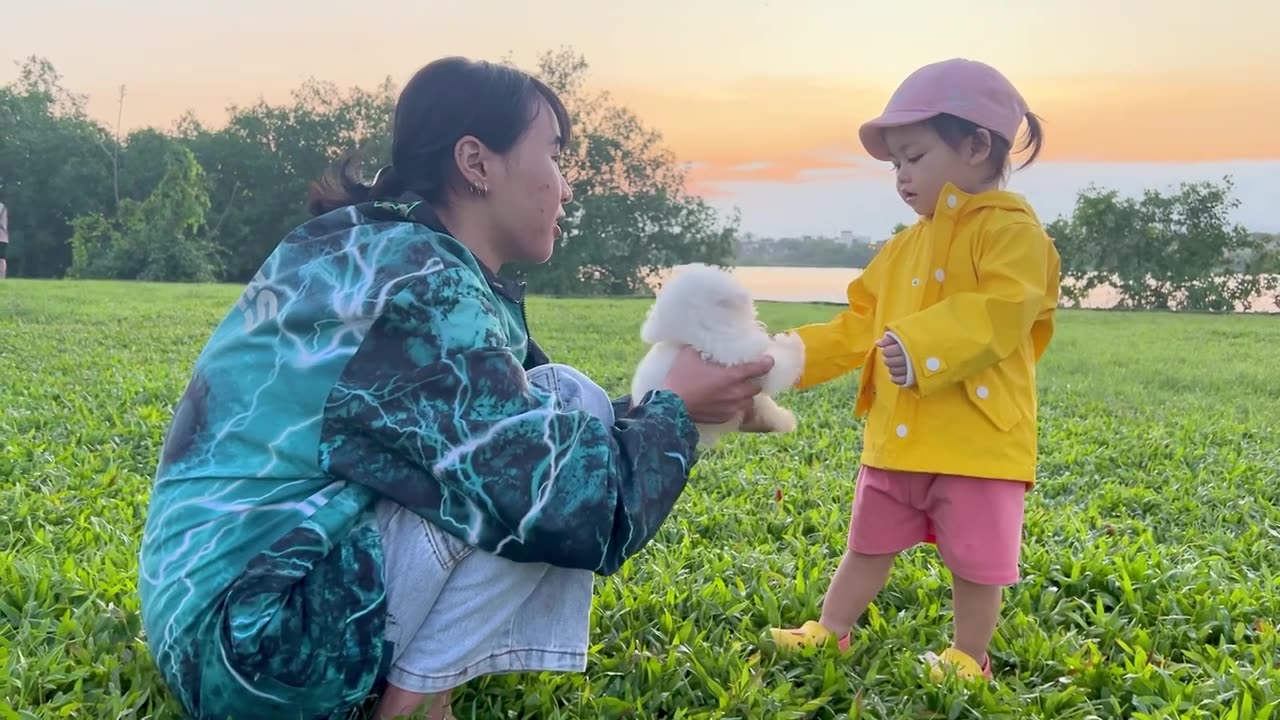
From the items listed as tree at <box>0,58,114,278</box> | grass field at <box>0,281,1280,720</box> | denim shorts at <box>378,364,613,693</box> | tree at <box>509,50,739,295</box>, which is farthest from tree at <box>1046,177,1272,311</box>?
tree at <box>0,58,114,278</box>

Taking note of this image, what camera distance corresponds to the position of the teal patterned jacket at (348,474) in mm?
1593

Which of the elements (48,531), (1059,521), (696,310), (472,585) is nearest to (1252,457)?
(1059,521)

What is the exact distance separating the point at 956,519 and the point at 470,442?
1214 mm

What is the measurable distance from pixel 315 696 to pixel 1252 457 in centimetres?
450

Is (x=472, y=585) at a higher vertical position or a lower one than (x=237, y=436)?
lower

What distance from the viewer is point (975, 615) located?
7.55 ft

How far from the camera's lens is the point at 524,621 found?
1.82 m

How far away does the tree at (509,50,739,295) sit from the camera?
2645cm

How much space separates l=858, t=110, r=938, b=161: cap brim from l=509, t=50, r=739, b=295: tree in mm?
22956

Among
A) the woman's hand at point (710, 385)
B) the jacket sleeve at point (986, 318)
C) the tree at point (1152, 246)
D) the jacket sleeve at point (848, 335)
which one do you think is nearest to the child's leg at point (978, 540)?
the jacket sleeve at point (986, 318)

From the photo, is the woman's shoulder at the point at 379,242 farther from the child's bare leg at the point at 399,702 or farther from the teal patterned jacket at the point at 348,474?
the child's bare leg at the point at 399,702

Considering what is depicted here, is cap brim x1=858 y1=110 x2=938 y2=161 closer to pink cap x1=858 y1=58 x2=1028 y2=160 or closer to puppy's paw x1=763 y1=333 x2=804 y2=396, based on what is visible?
pink cap x1=858 y1=58 x2=1028 y2=160

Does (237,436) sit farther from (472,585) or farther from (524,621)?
(524,621)

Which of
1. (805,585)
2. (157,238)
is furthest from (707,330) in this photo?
(157,238)
